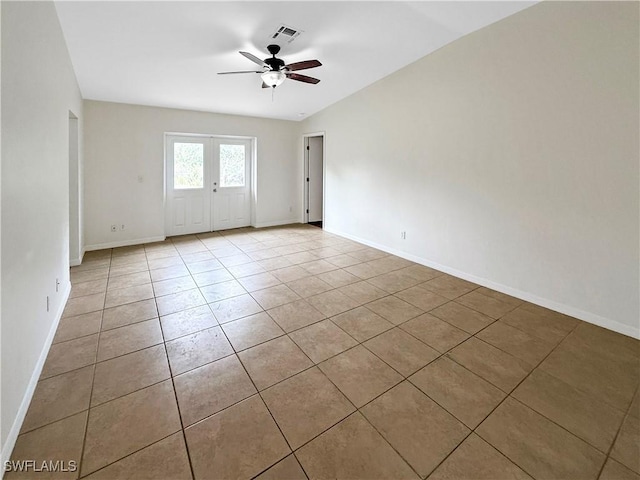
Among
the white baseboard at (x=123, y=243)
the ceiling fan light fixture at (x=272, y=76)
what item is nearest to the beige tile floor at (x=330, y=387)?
the white baseboard at (x=123, y=243)

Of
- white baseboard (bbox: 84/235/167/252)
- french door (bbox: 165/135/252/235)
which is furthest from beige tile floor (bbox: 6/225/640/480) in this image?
french door (bbox: 165/135/252/235)

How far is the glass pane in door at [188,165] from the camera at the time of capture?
→ 5871 millimetres

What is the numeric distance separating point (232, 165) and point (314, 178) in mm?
1970

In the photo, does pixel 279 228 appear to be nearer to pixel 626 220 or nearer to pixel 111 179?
pixel 111 179

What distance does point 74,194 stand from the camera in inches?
165

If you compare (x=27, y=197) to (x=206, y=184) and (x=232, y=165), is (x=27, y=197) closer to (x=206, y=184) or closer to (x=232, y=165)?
(x=206, y=184)

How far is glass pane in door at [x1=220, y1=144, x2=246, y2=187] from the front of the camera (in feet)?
21.1

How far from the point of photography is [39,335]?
2070 millimetres

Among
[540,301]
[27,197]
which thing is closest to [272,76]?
[27,197]

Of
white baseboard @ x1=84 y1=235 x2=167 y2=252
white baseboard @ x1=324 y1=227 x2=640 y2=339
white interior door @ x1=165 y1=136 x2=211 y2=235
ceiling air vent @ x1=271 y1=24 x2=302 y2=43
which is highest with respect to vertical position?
ceiling air vent @ x1=271 y1=24 x2=302 y2=43

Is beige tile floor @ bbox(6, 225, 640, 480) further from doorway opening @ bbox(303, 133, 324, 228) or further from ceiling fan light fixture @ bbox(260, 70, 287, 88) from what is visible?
doorway opening @ bbox(303, 133, 324, 228)

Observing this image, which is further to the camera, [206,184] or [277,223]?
[277,223]

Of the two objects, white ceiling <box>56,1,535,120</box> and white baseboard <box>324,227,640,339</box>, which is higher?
white ceiling <box>56,1,535,120</box>

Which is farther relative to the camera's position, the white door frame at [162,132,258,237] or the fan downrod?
the white door frame at [162,132,258,237]
